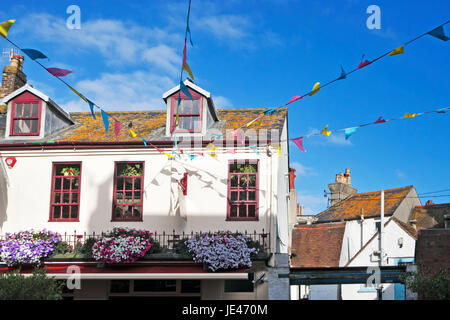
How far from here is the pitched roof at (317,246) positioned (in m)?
30.8

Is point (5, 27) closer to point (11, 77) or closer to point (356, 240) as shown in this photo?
point (11, 77)

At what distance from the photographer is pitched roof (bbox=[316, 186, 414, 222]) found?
3578 centimetres

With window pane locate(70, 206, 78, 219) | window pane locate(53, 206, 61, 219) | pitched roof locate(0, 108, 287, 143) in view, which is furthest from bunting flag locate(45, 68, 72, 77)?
window pane locate(53, 206, 61, 219)

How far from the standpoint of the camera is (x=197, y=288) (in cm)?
1530

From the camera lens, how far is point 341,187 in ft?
141

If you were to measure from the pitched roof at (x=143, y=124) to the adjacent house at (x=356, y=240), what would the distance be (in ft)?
41.7

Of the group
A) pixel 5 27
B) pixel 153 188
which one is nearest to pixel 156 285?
pixel 153 188

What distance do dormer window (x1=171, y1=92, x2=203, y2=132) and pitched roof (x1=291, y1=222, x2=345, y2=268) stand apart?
16405 mm

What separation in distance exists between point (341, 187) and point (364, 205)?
19.8ft

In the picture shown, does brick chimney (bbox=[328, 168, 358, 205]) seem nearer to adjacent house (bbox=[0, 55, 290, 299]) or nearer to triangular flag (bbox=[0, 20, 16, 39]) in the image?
adjacent house (bbox=[0, 55, 290, 299])
